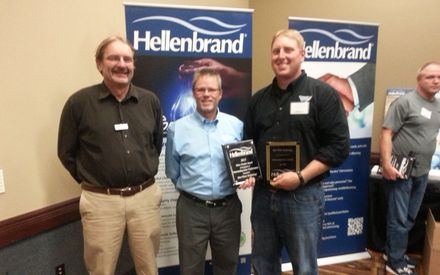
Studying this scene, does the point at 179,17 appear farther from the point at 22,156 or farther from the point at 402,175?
the point at 402,175

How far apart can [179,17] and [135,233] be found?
132cm

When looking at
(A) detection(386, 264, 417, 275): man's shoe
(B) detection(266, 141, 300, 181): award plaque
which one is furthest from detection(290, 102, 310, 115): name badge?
(A) detection(386, 264, 417, 275): man's shoe

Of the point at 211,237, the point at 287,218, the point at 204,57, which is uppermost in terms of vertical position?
the point at 204,57

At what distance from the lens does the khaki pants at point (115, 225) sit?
5.90 ft

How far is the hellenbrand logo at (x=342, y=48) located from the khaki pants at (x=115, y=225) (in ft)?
5.15

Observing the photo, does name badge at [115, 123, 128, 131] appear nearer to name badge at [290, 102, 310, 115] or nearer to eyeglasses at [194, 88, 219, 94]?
eyeglasses at [194, 88, 219, 94]

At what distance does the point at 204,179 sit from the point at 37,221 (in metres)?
1.02

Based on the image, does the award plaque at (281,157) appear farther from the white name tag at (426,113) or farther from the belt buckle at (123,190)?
A: the white name tag at (426,113)

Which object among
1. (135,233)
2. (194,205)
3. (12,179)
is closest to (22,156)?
(12,179)

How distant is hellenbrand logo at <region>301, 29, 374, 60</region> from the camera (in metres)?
2.62

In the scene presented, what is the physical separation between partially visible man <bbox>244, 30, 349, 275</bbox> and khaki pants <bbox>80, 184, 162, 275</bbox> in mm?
623

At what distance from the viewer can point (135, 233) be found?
1.90 meters

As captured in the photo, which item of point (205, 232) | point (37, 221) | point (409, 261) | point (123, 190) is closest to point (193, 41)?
point (123, 190)

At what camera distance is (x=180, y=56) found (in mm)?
2230
